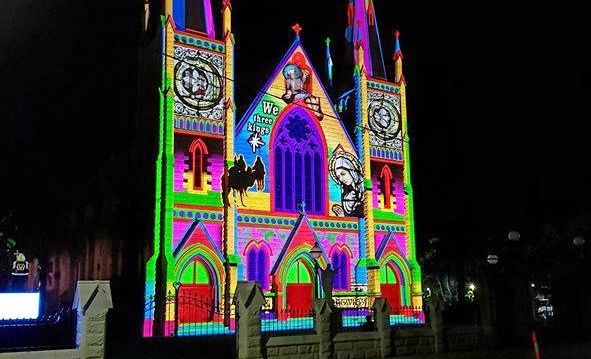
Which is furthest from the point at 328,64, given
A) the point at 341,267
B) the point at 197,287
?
the point at 197,287

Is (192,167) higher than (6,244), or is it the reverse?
(192,167)

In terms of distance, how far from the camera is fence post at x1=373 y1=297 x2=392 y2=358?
1906 centimetres

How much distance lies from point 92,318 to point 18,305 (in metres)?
6.97

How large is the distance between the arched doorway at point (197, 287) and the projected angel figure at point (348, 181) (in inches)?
305

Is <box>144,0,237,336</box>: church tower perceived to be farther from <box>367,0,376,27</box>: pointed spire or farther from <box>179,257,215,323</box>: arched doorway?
<box>367,0,376,27</box>: pointed spire

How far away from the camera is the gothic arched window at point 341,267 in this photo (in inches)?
1264

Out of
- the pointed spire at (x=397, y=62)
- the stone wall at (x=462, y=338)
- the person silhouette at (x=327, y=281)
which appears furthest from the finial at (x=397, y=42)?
the stone wall at (x=462, y=338)

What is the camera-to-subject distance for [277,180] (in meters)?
31.5

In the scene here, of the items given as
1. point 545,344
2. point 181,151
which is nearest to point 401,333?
point 545,344

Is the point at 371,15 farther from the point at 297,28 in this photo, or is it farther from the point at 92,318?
the point at 92,318

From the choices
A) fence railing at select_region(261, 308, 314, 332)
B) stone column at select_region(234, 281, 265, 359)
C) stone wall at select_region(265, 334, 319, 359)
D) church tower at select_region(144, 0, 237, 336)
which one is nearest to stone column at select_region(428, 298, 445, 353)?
stone wall at select_region(265, 334, 319, 359)

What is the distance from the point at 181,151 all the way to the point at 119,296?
776cm

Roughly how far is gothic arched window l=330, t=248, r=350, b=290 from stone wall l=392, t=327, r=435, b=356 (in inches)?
468

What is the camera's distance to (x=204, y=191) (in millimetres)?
28828
